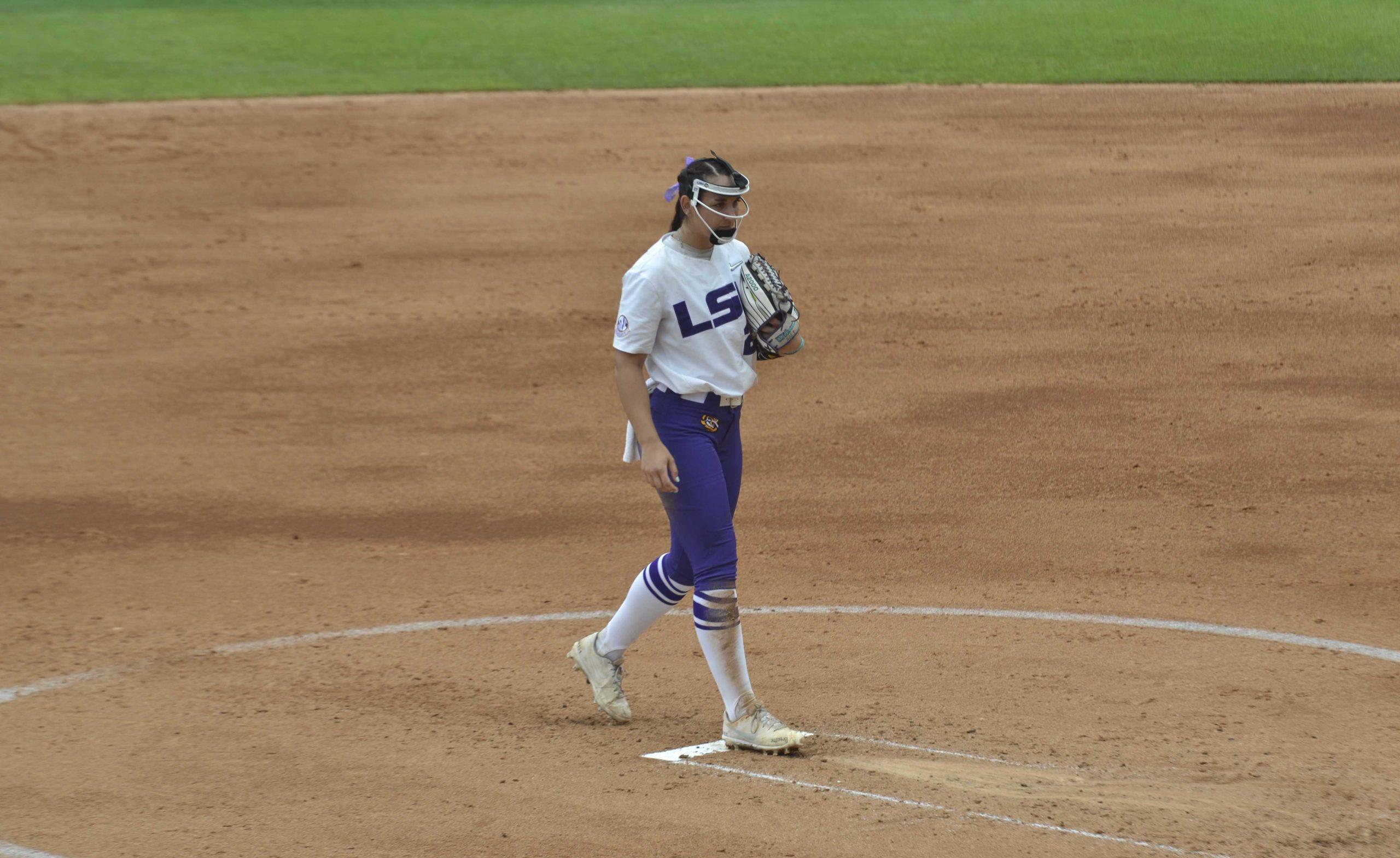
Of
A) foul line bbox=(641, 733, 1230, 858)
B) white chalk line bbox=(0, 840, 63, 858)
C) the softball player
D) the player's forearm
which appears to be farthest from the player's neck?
white chalk line bbox=(0, 840, 63, 858)

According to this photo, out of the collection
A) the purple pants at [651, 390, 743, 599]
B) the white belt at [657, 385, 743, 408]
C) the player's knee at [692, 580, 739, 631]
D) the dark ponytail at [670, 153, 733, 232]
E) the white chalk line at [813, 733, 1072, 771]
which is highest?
the dark ponytail at [670, 153, 733, 232]

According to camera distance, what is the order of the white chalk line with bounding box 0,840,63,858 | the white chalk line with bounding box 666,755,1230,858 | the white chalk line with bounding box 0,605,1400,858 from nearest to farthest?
the white chalk line with bounding box 666,755,1230,858 → the white chalk line with bounding box 0,840,63,858 → the white chalk line with bounding box 0,605,1400,858

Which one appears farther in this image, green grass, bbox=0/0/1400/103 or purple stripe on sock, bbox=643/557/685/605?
green grass, bbox=0/0/1400/103

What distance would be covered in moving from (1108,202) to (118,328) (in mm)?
9900

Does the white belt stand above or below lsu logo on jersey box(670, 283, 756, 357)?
below

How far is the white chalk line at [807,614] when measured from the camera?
22.2ft

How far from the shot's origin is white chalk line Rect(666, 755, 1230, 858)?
4.67 metres

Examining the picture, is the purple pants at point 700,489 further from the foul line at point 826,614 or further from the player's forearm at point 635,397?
the foul line at point 826,614

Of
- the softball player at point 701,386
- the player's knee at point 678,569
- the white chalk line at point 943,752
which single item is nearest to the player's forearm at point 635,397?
the softball player at point 701,386

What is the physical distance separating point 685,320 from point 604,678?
5.06 ft

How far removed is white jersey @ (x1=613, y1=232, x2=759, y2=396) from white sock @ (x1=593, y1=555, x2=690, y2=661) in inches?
31.1

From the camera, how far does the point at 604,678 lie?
6059mm

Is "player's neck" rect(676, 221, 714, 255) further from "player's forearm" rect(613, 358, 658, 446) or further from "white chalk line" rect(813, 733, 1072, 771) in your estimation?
"white chalk line" rect(813, 733, 1072, 771)

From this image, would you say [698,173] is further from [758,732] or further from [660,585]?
[758,732]
